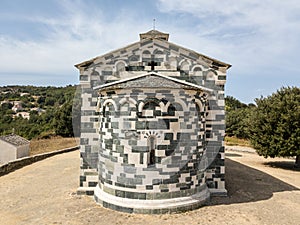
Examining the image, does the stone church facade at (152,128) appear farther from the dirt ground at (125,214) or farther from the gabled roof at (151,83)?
the dirt ground at (125,214)

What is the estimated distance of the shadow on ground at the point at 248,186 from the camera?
32.1ft

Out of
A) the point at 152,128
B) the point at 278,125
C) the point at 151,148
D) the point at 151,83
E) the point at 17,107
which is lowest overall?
the point at 151,148

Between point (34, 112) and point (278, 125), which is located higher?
point (34, 112)

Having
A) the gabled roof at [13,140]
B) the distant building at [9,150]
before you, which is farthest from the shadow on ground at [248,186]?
the gabled roof at [13,140]

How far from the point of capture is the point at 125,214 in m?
8.16

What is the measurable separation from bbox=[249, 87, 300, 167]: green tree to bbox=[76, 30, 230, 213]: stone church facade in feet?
25.7

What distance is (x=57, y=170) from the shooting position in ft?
49.4

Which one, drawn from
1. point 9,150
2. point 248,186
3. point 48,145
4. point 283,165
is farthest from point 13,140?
point 283,165

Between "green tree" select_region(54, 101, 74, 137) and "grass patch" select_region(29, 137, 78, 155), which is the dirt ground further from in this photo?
"green tree" select_region(54, 101, 74, 137)

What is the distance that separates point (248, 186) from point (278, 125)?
6250mm

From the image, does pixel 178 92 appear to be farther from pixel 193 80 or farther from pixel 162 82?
pixel 193 80

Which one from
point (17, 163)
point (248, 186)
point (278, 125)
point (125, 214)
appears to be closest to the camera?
point (125, 214)

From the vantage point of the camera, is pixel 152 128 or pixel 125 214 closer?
pixel 125 214

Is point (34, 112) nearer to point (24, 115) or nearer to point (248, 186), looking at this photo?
point (24, 115)
